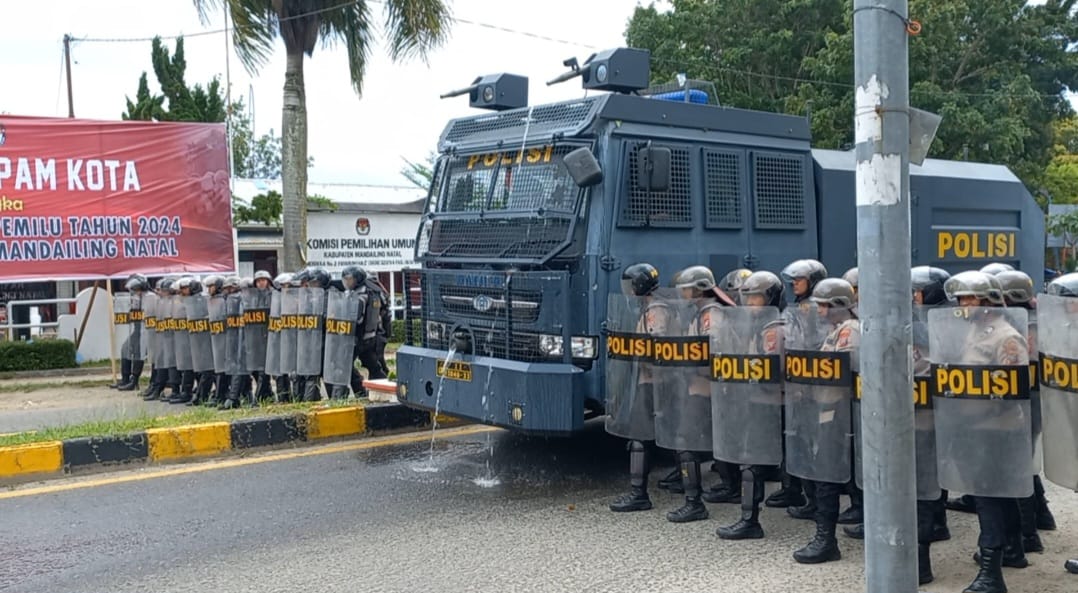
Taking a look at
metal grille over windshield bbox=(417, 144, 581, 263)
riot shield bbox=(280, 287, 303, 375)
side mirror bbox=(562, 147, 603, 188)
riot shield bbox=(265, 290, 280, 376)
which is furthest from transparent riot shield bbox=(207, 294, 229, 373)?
side mirror bbox=(562, 147, 603, 188)

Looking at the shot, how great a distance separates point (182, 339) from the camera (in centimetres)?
1134

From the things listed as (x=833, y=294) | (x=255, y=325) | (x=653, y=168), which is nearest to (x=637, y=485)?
(x=833, y=294)

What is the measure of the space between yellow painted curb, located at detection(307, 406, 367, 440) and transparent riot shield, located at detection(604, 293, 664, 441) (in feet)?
10.7

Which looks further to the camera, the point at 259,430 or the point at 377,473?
the point at 259,430

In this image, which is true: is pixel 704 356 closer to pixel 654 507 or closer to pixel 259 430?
pixel 654 507

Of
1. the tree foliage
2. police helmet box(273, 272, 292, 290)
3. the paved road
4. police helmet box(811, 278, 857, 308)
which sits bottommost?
the paved road

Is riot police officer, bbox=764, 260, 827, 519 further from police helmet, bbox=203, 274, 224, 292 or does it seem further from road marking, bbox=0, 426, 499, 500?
police helmet, bbox=203, 274, 224, 292

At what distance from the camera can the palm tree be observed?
14.8m

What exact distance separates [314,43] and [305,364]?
703 cm

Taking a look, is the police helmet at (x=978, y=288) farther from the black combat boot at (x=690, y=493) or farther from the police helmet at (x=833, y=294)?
the black combat boot at (x=690, y=493)

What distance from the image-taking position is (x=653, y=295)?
664 cm

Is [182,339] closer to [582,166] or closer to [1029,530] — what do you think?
[582,166]

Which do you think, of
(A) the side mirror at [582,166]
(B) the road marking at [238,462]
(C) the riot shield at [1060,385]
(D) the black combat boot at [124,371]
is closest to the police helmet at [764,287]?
(A) the side mirror at [582,166]

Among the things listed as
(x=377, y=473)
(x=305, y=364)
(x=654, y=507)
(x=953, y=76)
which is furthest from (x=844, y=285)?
→ (x=953, y=76)
